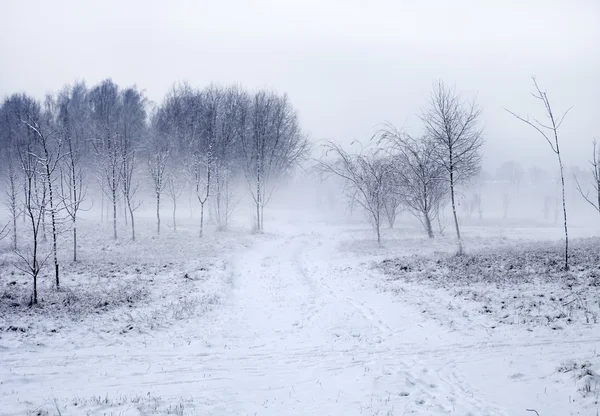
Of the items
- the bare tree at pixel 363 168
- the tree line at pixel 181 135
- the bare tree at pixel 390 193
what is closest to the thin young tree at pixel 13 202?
the tree line at pixel 181 135

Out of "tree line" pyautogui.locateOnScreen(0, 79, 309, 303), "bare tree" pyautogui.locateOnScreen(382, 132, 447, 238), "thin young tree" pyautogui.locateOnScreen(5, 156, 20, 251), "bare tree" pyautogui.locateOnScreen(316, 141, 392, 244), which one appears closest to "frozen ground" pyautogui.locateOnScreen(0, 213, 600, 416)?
"thin young tree" pyautogui.locateOnScreen(5, 156, 20, 251)

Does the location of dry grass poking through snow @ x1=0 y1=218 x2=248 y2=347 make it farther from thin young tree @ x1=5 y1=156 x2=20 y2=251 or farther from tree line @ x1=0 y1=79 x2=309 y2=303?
tree line @ x1=0 y1=79 x2=309 y2=303

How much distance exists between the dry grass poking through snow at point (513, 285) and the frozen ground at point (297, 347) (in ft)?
0.30

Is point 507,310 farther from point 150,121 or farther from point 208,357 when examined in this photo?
point 150,121

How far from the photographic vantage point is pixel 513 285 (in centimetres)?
1328

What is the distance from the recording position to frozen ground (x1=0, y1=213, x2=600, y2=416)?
6.89 meters

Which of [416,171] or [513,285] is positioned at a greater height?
[416,171]

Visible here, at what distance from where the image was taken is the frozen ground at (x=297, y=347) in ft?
22.6

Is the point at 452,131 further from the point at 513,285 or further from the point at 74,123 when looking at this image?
the point at 74,123

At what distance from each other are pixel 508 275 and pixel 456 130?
37.2 ft

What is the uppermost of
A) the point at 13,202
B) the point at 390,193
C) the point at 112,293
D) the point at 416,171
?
the point at 416,171

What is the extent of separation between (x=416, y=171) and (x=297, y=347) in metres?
25.5

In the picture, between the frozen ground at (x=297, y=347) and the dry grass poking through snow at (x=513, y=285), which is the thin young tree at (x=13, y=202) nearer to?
the frozen ground at (x=297, y=347)

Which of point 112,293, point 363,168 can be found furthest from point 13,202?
point 363,168
